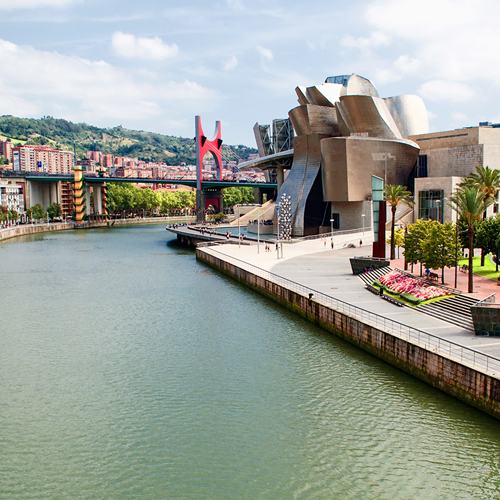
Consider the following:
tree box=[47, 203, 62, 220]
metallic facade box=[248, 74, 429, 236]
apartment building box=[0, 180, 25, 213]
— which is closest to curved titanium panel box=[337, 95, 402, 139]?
metallic facade box=[248, 74, 429, 236]

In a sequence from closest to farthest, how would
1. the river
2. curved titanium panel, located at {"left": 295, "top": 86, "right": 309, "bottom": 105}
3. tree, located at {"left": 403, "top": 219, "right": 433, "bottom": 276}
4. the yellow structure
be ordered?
the river < tree, located at {"left": 403, "top": 219, "right": 433, "bottom": 276} < curved titanium panel, located at {"left": 295, "top": 86, "right": 309, "bottom": 105} < the yellow structure

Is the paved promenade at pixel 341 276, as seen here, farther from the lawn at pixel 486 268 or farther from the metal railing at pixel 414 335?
the lawn at pixel 486 268

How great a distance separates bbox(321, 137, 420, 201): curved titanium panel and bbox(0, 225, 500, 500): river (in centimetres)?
3367

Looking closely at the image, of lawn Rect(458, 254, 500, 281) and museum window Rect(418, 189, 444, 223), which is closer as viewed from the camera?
lawn Rect(458, 254, 500, 281)

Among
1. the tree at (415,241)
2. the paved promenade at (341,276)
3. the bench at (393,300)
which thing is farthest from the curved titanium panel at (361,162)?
the bench at (393,300)

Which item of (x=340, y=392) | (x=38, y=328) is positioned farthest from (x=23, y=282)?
(x=340, y=392)

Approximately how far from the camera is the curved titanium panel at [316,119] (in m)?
62.1

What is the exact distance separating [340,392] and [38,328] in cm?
1570

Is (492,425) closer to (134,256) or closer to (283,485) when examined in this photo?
(283,485)

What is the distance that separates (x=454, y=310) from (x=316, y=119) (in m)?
44.5

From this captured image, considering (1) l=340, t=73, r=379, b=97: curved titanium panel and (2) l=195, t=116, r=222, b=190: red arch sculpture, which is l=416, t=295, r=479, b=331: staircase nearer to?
(1) l=340, t=73, r=379, b=97: curved titanium panel

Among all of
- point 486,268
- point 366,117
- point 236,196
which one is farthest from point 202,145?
point 486,268

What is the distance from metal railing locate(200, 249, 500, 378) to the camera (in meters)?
15.3

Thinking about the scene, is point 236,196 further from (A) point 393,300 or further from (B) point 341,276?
(A) point 393,300
